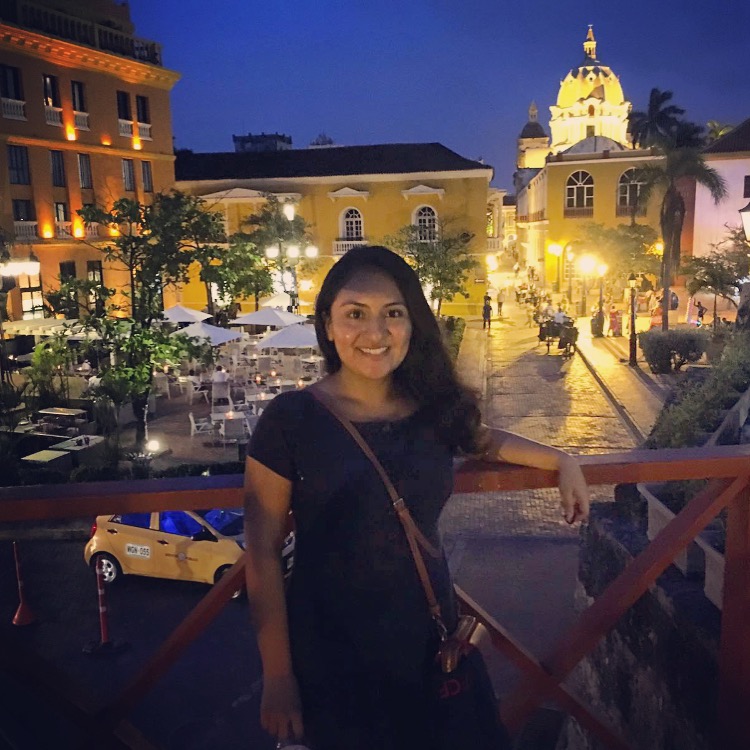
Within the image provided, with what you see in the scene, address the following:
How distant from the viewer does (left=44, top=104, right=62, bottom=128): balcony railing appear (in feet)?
90.8

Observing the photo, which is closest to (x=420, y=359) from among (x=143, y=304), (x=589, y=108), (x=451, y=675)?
(x=451, y=675)

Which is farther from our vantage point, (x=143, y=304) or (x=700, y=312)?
(x=700, y=312)

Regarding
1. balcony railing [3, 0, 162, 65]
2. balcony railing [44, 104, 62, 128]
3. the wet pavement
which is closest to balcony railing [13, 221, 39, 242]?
balcony railing [44, 104, 62, 128]

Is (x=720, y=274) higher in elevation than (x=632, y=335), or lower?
higher

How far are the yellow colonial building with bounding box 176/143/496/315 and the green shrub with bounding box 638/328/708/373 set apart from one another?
52.5ft

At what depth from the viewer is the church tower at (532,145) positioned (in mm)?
86875

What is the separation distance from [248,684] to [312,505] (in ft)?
17.6

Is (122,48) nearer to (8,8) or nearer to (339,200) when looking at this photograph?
(8,8)

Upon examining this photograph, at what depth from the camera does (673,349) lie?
63.1ft

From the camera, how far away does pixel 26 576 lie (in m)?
8.90

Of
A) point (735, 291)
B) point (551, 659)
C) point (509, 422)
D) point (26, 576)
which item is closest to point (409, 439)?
point (551, 659)

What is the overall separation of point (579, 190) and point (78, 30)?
24.8 meters

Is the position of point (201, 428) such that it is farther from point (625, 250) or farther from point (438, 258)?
point (625, 250)

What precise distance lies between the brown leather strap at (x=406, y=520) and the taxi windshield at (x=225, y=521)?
6.51 m
